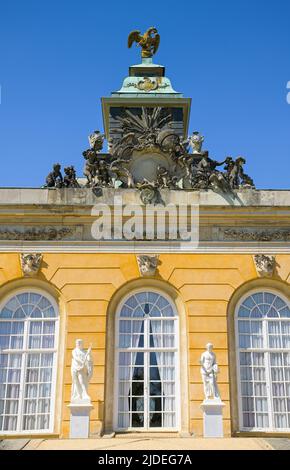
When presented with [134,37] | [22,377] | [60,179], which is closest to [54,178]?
[60,179]

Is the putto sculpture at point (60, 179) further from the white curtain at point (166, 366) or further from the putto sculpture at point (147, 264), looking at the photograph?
the white curtain at point (166, 366)

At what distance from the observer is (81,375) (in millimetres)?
14711

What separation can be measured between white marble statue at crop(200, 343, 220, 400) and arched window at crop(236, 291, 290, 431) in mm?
1302

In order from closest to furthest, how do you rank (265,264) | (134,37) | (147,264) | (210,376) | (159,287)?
1. (210,376)
2. (147,264)
3. (265,264)
4. (159,287)
5. (134,37)

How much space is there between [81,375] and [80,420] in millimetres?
1157

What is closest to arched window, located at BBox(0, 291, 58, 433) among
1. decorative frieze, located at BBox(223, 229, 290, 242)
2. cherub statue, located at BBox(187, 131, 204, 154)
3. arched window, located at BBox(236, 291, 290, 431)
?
arched window, located at BBox(236, 291, 290, 431)

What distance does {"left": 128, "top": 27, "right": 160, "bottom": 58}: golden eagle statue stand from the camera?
25.5 metres

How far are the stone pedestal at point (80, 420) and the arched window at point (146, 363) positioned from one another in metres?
1.29

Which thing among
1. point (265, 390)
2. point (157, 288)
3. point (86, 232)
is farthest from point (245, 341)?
point (86, 232)

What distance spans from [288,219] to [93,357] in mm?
7287

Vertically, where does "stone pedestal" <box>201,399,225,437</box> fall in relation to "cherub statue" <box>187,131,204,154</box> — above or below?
below

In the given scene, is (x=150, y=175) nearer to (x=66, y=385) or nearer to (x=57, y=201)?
(x=57, y=201)

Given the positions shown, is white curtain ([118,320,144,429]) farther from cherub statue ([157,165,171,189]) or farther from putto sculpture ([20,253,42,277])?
cherub statue ([157,165,171,189])

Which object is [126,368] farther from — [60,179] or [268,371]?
[60,179]
